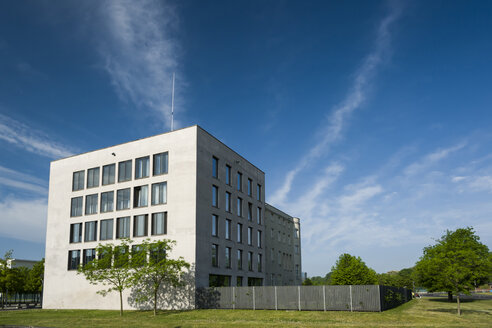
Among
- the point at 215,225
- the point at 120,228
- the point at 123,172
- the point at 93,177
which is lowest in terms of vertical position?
the point at 120,228

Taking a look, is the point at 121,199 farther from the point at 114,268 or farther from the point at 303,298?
the point at 303,298

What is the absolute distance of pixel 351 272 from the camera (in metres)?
58.1

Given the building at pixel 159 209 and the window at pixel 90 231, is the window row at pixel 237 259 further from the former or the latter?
the window at pixel 90 231

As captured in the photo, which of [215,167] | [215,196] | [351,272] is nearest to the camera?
[215,196]

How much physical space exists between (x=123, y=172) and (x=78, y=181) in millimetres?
8092

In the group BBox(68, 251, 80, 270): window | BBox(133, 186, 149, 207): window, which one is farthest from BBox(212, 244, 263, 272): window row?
BBox(68, 251, 80, 270): window

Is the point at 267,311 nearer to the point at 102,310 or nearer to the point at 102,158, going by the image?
the point at 102,310

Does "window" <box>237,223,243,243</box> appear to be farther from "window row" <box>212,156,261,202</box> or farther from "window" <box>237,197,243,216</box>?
"window row" <box>212,156,261,202</box>

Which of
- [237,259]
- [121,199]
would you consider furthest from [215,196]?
[121,199]

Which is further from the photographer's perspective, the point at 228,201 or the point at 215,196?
the point at 228,201

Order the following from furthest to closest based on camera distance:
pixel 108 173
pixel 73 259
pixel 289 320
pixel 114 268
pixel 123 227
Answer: pixel 73 259, pixel 108 173, pixel 123 227, pixel 114 268, pixel 289 320

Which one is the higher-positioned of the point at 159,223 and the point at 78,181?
the point at 78,181

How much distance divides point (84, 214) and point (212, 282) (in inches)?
742

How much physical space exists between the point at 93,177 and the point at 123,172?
5.30m
